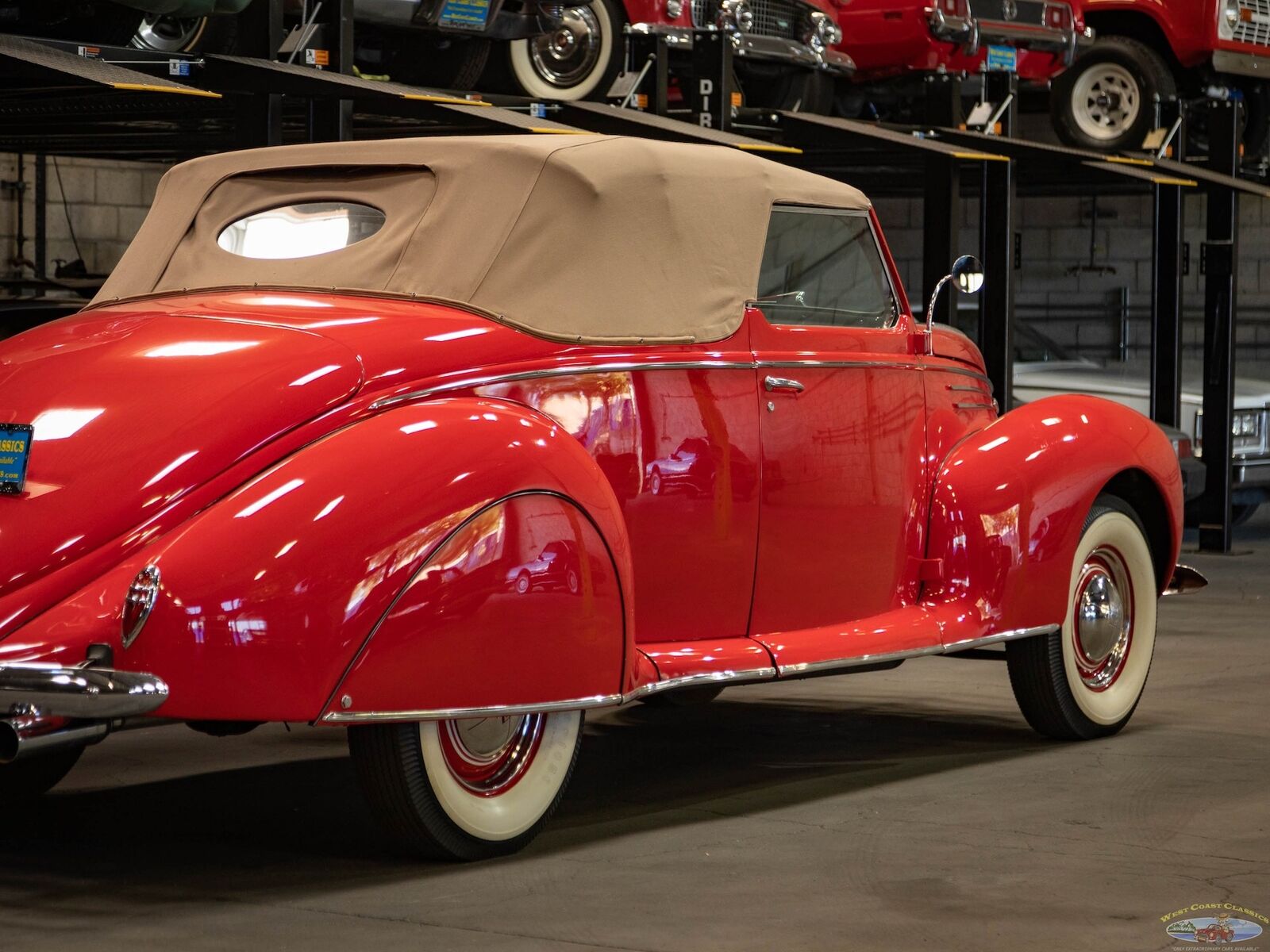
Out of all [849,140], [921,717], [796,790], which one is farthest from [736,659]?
[849,140]

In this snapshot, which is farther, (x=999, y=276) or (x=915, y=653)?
(x=999, y=276)

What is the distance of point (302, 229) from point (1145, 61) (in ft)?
37.7

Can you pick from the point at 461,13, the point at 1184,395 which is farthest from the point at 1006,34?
the point at 461,13

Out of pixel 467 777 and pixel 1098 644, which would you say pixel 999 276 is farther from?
pixel 467 777

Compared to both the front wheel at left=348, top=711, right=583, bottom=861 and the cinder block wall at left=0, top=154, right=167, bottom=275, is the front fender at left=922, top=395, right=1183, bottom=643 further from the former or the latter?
the cinder block wall at left=0, top=154, right=167, bottom=275

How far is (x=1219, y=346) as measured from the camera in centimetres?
1411

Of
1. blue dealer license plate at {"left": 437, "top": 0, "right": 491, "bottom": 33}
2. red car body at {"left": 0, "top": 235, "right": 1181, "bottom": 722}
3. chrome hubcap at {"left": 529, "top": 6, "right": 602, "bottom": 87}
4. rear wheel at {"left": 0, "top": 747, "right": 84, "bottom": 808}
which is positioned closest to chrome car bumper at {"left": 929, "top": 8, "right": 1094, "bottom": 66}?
chrome hubcap at {"left": 529, "top": 6, "right": 602, "bottom": 87}

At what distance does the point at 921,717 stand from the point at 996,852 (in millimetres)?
2251

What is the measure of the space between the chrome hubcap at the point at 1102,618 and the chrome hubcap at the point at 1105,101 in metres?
9.68

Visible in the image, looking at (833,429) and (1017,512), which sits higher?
(833,429)

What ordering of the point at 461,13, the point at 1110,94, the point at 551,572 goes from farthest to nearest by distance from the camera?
1. the point at 1110,94
2. the point at 461,13
3. the point at 551,572

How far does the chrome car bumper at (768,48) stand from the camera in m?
12.2

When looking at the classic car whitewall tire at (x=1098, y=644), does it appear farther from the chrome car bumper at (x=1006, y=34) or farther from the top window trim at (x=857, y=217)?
the chrome car bumper at (x=1006, y=34)

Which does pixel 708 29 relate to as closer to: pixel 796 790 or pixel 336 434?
pixel 796 790
